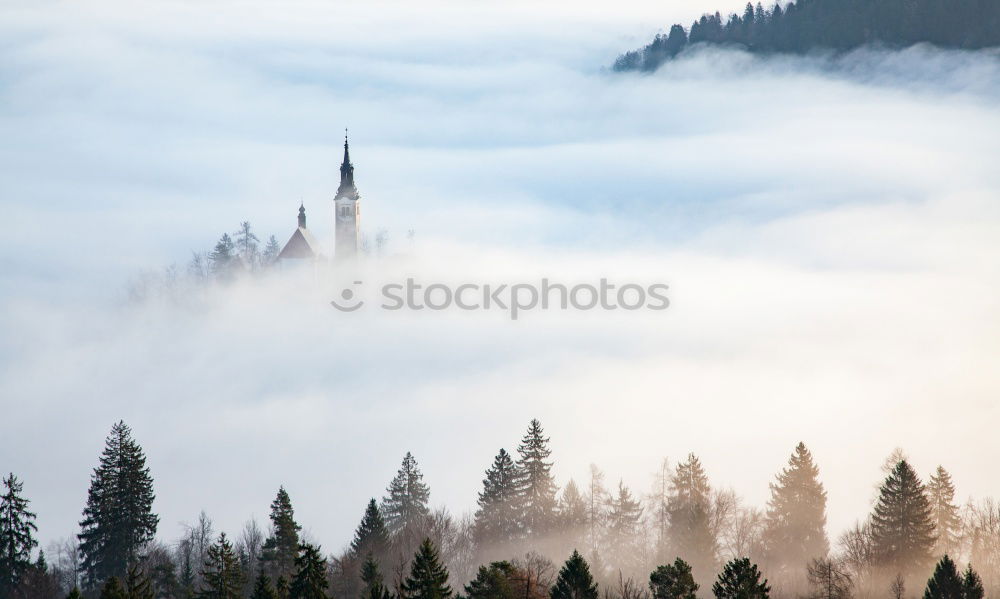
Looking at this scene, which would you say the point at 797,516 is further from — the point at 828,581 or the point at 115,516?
the point at 115,516

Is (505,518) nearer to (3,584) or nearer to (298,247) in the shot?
(3,584)

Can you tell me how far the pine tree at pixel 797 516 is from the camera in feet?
271

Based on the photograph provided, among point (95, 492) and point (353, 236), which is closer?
point (95, 492)

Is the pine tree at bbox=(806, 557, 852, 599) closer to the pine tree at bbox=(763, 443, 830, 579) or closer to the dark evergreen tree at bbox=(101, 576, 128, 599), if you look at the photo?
the pine tree at bbox=(763, 443, 830, 579)

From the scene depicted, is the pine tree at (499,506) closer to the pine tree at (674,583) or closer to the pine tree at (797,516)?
the pine tree at (797,516)

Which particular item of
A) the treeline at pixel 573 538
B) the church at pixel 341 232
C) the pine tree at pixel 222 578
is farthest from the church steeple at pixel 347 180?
the pine tree at pixel 222 578

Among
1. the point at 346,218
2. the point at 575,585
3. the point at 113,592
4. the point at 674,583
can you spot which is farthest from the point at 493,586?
the point at 346,218

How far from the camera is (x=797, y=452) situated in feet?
276

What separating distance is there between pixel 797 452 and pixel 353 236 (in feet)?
364

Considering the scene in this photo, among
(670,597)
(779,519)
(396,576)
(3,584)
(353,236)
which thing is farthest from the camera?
(353,236)

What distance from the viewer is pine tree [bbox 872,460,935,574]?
76625 millimetres

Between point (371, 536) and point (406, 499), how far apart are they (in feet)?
33.1

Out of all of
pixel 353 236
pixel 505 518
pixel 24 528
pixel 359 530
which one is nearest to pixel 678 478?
pixel 505 518

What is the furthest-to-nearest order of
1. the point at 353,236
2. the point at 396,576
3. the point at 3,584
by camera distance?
the point at 353,236 < the point at 396,576 < the point at 3,584
